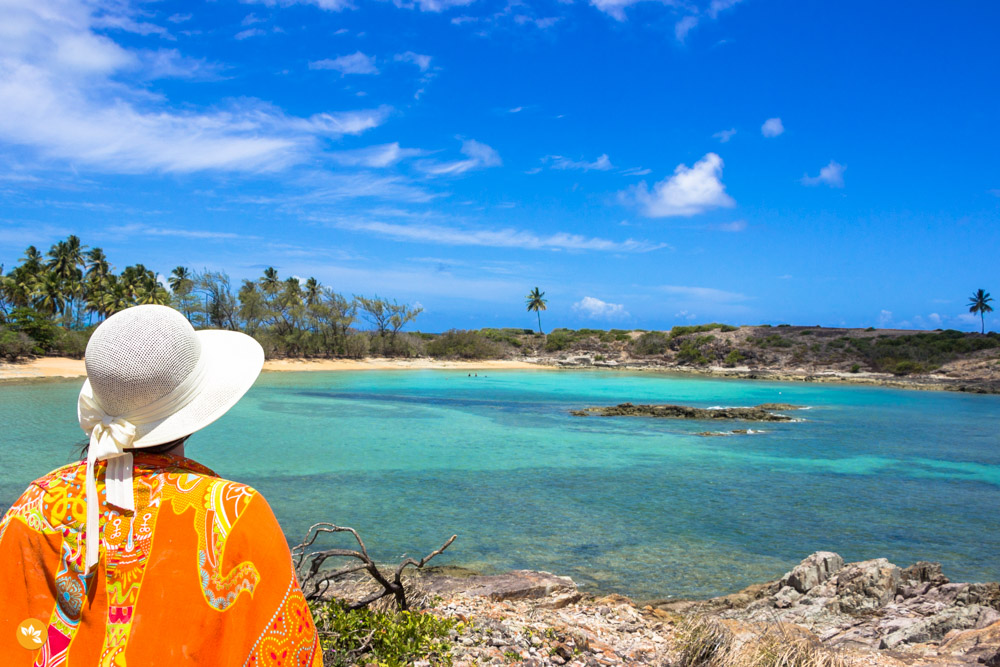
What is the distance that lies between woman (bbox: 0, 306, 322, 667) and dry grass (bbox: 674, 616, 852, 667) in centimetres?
328

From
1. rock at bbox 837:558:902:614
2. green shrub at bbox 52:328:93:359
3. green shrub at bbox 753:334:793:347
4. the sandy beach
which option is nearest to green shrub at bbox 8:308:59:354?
green shrub at bbox 52:328:93:359

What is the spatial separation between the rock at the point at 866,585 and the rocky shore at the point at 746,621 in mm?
11

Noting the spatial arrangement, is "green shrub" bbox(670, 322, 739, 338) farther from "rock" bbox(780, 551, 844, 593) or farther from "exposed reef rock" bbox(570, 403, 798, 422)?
"rock" bbox(780, 551, 844, 593)

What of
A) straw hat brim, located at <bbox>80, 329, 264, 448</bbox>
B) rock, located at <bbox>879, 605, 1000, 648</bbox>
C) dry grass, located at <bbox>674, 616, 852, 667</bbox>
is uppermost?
straw hat brim, located at <bbox>80, 329, 264, 448</bbox>

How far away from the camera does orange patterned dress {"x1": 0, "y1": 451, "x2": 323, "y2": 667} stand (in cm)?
137

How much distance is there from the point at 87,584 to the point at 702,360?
60709mm

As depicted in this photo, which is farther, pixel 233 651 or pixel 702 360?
pixel 702 360

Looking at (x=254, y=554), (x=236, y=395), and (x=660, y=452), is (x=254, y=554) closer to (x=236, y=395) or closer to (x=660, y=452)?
(x=236, y=395)

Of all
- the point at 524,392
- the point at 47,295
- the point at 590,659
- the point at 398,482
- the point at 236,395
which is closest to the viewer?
the point at 236,395

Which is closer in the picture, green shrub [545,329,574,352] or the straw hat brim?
the straw hat brim

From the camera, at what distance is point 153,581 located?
4.57ft

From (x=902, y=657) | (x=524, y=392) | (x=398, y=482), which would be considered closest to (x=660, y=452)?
(x=398, y=482)

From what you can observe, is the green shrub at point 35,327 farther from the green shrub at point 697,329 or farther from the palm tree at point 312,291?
the green shrub at point 697,329

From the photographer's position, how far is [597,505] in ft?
34.6
